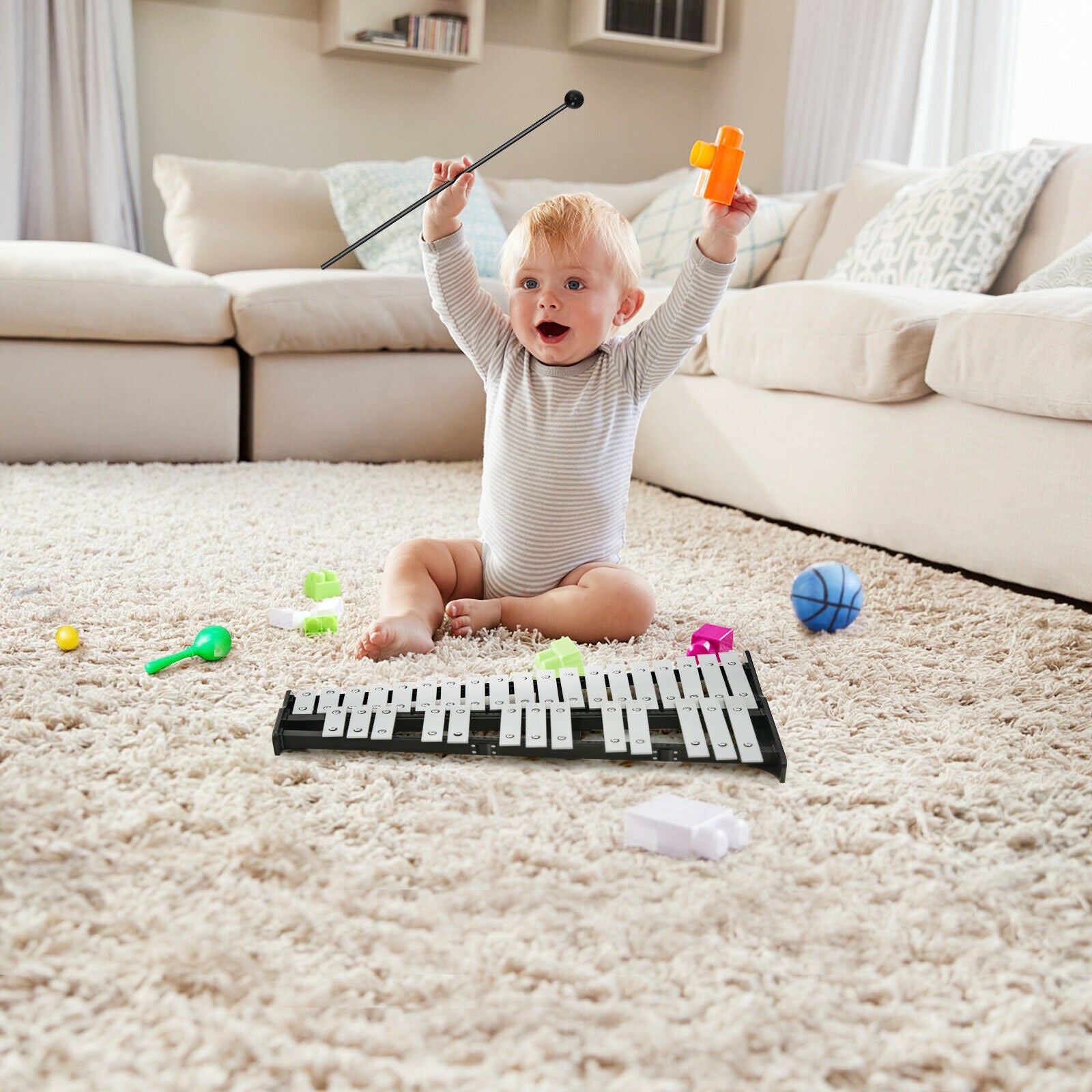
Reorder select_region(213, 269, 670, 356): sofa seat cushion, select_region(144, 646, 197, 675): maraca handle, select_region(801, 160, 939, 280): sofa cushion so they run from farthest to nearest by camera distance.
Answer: select_region(801, 160, 939, 280): sofa cushion < select_region(213, 269, 670, 356): sofa seat cushion < select_region(144, 646, 197, 675): maraca handle

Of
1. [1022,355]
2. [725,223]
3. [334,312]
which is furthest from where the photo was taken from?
[334,312]

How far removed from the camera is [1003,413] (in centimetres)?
158

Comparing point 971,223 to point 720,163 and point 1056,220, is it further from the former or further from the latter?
point 720,163

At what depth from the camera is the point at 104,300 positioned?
223 centimetres

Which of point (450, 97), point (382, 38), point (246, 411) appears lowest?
point (246, 411)

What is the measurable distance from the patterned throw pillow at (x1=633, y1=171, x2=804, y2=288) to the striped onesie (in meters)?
1.45

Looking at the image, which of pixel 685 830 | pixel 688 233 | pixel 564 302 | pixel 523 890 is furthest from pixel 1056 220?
pixel 523 890

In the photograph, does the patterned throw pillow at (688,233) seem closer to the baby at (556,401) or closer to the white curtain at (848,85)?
the white curtain at (848,85)

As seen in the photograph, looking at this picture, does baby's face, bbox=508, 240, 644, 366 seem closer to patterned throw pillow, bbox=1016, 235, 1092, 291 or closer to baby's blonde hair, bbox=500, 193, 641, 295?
baby's blonde hair, bbox=500, 193, 641, 295

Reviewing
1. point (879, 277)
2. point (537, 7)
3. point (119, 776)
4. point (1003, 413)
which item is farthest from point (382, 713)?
point (537, 7)

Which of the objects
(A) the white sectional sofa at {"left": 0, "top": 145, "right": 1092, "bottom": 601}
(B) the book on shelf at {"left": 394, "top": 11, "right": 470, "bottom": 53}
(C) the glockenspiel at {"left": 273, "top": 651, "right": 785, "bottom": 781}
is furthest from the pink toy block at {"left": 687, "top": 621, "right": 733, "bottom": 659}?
(B) the book on shelf at {"left": 394, "top": 11, "right": 470, "bottom": 53}

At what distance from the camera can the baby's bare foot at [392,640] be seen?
1195 millimetres

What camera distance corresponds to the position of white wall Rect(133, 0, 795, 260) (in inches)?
139

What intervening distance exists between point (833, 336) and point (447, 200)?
0.77m
